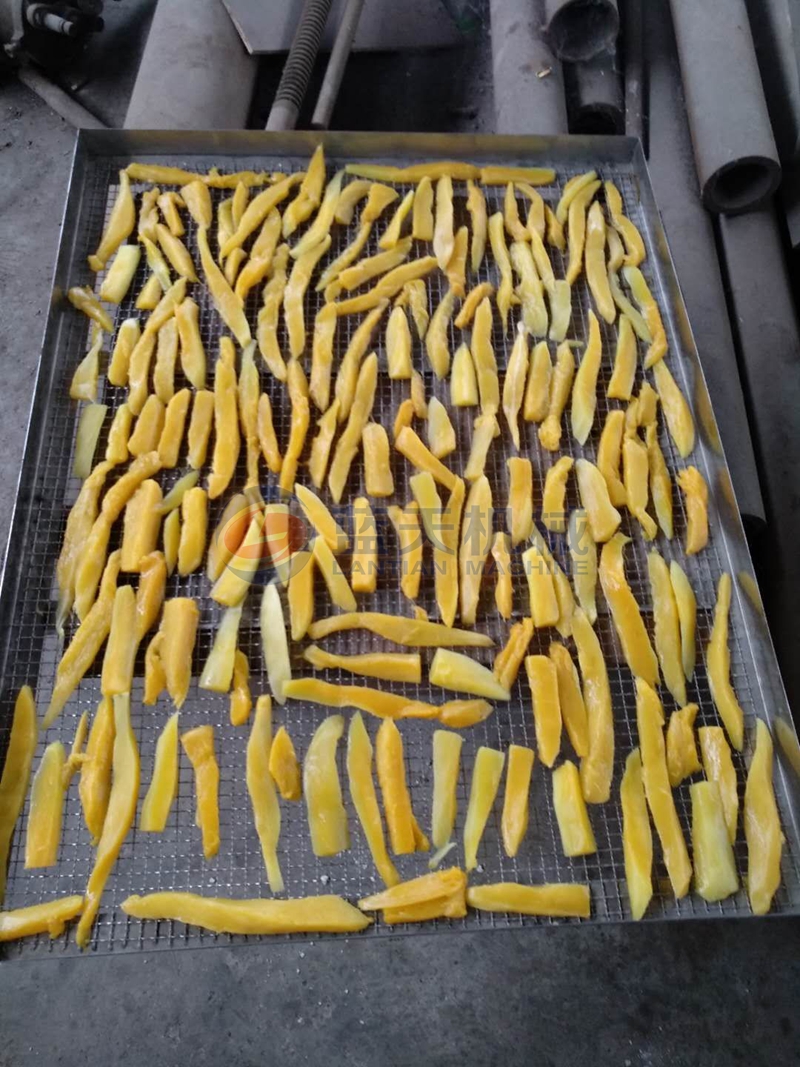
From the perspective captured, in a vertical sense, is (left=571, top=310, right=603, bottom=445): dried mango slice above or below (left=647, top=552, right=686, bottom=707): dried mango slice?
above

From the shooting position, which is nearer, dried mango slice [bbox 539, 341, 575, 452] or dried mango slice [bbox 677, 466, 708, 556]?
dried mango slice [bbox 677, 466, 708, 556]

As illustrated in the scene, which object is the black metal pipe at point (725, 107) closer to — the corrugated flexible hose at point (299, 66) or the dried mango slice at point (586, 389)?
the dried mango slice at point (586, 389)

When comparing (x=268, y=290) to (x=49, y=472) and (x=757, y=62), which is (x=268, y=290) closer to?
(x=49, y=472)

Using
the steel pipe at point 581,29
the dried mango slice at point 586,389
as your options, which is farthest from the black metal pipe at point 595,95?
the dried mango slice at point 586,389

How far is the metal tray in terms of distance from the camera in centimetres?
130

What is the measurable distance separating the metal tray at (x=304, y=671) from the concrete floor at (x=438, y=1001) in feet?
1.86

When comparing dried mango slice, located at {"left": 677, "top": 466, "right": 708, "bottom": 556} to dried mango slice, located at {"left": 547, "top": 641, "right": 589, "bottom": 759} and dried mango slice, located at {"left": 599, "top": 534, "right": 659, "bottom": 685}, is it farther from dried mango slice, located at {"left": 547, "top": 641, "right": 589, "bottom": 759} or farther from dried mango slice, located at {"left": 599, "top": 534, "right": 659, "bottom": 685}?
dried mango slice, located at {"left": 547, "top": 641, "right": 589, "bottom": 759}

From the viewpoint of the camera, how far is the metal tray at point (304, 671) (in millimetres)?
1303

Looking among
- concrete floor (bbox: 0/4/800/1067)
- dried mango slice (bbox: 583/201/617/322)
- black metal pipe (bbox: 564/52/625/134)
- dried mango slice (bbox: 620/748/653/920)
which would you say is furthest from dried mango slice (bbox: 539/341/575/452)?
black metal pipe (bbox: 564/52/625/134)

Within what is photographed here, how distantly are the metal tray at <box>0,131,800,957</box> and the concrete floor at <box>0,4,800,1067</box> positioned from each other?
57 centimetres

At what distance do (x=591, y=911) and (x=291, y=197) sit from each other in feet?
6.46

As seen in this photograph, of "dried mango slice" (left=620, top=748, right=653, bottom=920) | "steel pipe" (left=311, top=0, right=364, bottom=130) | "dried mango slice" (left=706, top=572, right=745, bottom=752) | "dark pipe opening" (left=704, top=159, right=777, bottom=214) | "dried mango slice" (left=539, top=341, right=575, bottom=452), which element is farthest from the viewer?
"steel pipe" (left=311, top=0, right=364, bottom=130)

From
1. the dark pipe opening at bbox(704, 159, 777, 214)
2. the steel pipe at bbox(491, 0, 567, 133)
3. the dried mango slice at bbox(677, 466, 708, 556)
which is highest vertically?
the steel pipe at bbox(491, 0, 567, 133)

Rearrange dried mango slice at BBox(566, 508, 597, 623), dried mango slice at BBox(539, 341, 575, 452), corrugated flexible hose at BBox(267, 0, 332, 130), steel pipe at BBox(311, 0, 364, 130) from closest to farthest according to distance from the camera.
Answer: dried mango slice at BBox(566, 508, 597, 623), dried mango slice at BBox(539, 341, 575, 452), corrugated flexible hose at BBox(267, 0, 332, 130), steel pipe at BBox(311, 0, 364, 130)
